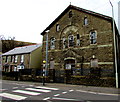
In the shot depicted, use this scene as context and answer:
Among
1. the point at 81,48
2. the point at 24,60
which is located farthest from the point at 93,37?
the point at 24,60

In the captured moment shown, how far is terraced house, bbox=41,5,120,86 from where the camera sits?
52.9ft

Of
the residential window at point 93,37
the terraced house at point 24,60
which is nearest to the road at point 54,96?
the residential window at point 93,37

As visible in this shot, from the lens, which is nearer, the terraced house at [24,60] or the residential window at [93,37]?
the residential window at [93,37]

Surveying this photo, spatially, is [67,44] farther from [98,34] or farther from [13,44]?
[13,44]

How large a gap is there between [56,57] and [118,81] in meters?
11.4

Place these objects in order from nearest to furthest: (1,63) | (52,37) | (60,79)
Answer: (60,79) < (52,37) < (1,63)

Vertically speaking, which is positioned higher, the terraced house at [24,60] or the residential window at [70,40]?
the residential window at [70,40]

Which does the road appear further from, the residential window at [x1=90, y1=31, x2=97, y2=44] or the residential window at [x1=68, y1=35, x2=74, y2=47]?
the residential window at [x1=68, y1=35, x2=74, y2=47]

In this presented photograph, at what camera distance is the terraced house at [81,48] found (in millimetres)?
16125

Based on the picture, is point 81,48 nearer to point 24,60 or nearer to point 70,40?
point 70,40

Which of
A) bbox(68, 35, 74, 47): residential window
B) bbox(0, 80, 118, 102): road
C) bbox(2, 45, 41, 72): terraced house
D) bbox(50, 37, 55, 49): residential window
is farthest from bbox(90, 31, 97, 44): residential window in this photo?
bbox(2, 45, 41, 72): terraced house

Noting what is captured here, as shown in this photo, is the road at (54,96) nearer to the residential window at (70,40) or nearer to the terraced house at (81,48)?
the terraced house at (81,48)

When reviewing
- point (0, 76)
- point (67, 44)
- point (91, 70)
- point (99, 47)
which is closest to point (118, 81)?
point (91, 70)

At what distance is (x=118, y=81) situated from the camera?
1404 centimetres
